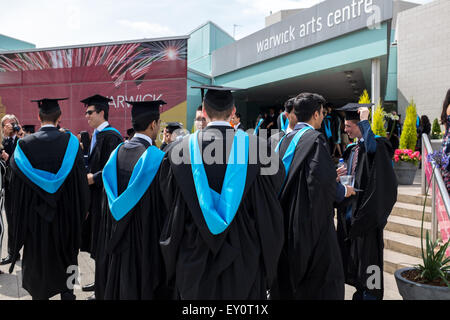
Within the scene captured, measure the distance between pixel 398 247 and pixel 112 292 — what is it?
3.71 metres

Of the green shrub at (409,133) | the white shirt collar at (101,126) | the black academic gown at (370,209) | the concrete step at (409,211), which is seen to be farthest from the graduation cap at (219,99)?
the green shrub at (409,133)

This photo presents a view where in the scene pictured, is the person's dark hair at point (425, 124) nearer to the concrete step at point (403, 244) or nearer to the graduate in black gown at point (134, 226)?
the concrete step at point (403, 244)

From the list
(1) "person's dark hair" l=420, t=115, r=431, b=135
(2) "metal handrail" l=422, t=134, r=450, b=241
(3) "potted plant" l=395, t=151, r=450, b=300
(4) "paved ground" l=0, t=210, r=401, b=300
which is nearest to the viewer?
(3) "potted plant" l=395, t=151, r=450, b=300

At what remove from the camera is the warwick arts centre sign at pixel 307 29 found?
28.0 ft

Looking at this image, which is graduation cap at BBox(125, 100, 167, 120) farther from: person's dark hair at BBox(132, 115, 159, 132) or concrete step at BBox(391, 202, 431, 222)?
concrete step at BBox(391, 202, 431, 222)

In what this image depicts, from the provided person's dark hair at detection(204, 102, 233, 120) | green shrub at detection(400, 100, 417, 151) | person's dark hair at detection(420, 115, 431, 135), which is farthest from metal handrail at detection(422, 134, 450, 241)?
person's dark hair at detection(420, 115, 431, 135)

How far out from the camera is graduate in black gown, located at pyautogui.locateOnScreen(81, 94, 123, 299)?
12.7ft

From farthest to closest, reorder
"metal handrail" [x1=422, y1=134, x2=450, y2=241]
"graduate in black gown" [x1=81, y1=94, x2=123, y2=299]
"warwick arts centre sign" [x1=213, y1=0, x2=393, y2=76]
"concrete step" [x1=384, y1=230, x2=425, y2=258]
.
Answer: "warwick arts centre sign" [x1=213, y1=0, x2=393, y2=76] < "concrete step" [x1=384, y1=230, x2=425, y2=258] < "graduate in black gown" [x1=81, y1=94, x2=123, y2=299] < "metal handrail" [x1=422, y1=134, x2=450, y2=241]

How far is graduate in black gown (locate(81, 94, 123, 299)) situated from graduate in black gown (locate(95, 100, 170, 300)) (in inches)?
46.7

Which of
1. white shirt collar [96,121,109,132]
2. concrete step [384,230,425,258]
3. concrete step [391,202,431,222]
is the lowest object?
concrete step [384,230,425,258]

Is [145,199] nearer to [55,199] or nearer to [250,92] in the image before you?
[55,199]

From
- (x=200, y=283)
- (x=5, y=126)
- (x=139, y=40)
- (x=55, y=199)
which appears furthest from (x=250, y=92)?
(x=200, y=283)

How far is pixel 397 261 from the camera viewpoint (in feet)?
14.4
